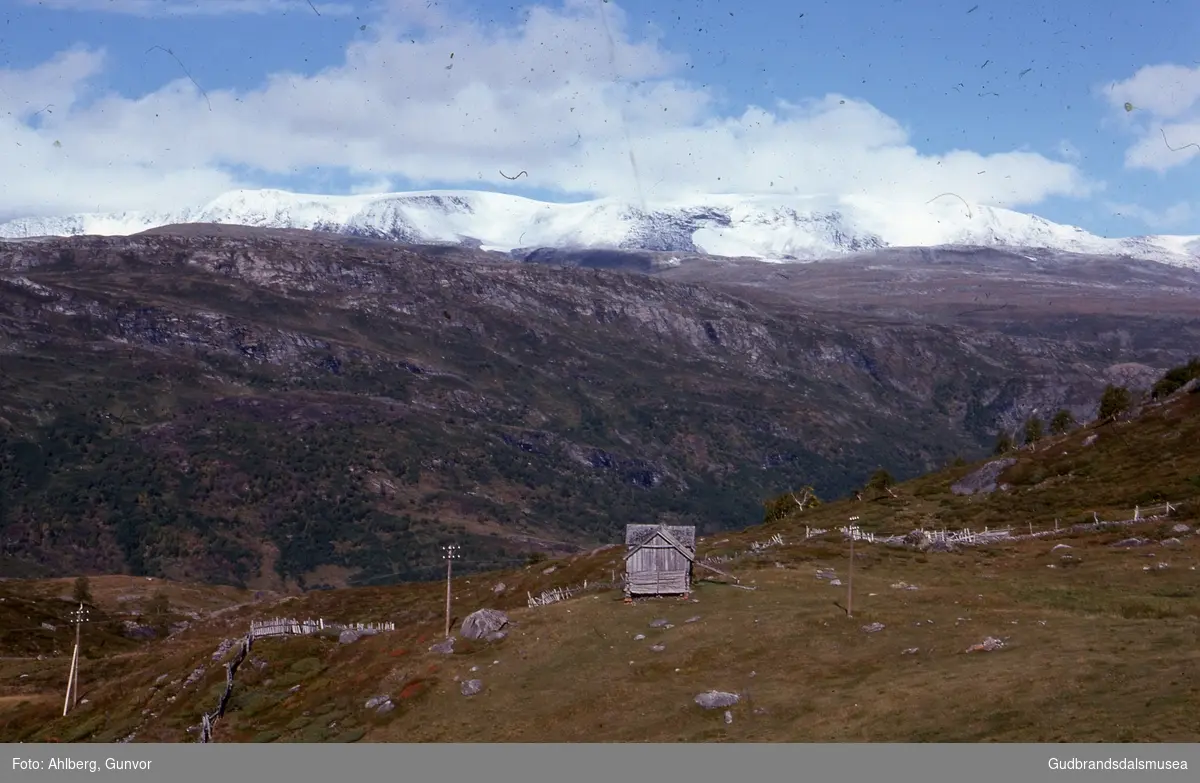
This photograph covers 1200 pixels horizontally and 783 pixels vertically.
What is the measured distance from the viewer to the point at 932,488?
161250 millimetres

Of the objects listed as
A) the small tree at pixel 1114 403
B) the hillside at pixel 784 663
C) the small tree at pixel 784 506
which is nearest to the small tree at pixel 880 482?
the small tree at pixel 784 506

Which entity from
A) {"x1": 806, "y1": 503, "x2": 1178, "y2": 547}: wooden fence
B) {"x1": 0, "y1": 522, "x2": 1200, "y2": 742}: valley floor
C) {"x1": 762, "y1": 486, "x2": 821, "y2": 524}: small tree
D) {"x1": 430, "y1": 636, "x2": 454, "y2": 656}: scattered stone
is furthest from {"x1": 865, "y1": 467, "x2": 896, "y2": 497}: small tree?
{"x1": 430, "y1": 636, "x2": 454, "y2": 656}: scattered stone

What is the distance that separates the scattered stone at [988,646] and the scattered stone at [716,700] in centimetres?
1222

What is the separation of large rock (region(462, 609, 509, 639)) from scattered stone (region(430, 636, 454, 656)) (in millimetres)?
1531

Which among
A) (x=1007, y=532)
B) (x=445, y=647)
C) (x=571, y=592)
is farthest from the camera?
(x=1007, y=532)

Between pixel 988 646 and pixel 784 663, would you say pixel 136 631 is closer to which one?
pixel 784 663

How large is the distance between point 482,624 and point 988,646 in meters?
32.9

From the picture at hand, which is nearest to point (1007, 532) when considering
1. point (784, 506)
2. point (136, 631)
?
point (784, 506)

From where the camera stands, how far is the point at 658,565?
303 ft

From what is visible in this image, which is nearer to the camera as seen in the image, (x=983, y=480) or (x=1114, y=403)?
(x=983, y=480)

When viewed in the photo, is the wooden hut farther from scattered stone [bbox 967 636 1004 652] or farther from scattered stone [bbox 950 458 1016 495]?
scattered stone [bbox 950 458 1016 495]

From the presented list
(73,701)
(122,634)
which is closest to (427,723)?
(73,701)

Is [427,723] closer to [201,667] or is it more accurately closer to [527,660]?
[527,660]

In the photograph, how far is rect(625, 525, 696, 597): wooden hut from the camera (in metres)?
91.8
